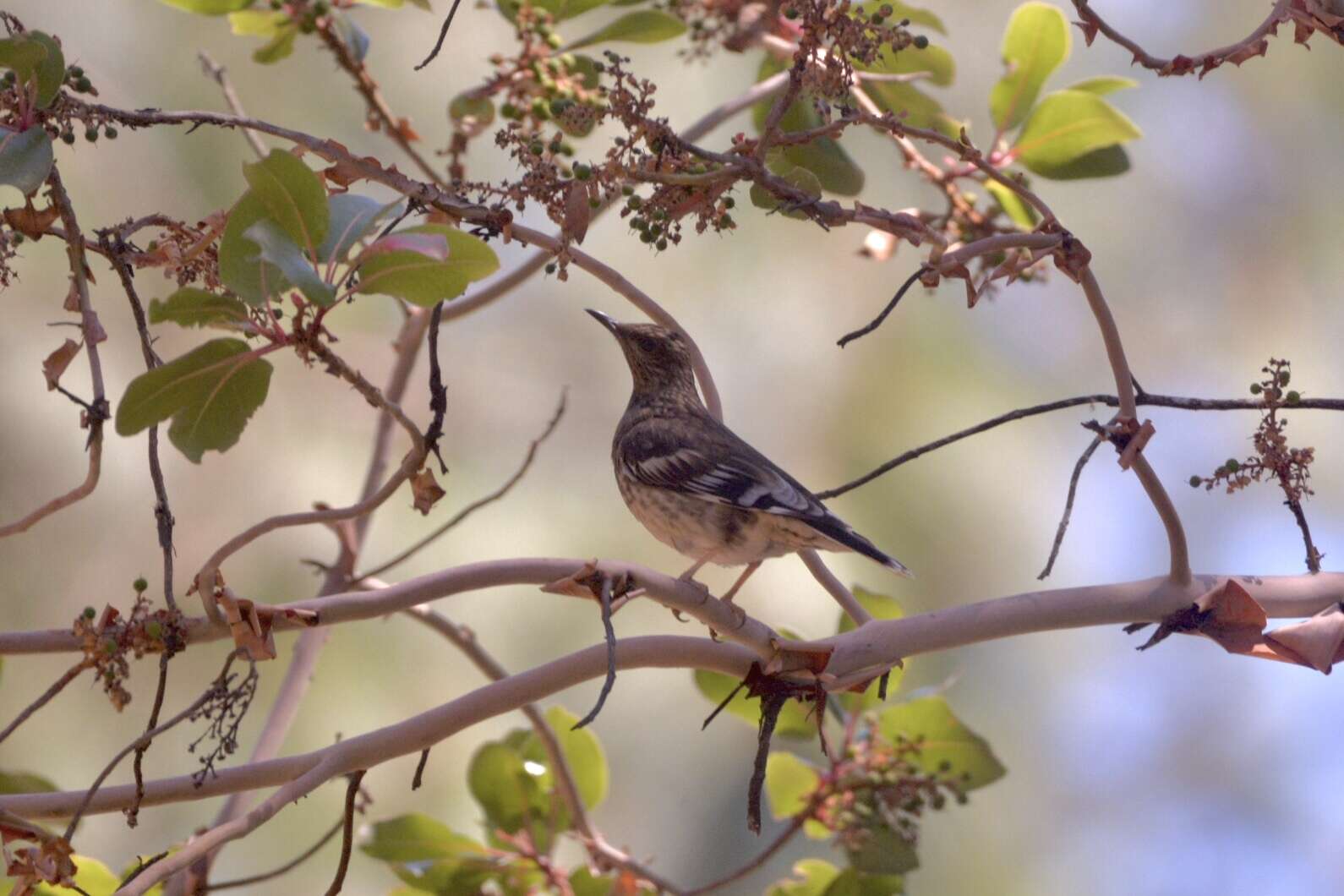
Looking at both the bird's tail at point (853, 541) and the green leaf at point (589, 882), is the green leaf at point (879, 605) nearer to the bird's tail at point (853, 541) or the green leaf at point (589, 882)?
the bird's tail at point (853, 541)

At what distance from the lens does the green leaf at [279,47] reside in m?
2.98

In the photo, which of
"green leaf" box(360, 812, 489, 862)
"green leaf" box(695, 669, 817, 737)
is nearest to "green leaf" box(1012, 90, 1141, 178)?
"green leaf" box(695, 669, 817, 737)

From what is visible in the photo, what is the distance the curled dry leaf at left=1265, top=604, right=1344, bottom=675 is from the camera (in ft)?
6.09

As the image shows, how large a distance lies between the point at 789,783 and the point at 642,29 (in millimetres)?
1650

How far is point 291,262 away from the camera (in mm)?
1731

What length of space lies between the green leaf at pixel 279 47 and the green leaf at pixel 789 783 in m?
1.89

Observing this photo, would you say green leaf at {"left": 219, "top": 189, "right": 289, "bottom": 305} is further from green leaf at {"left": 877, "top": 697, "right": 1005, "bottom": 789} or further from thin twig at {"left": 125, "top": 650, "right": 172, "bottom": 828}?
green leaf at {"left": 877, "top": 697, "right": 1005, "bottom": 789}

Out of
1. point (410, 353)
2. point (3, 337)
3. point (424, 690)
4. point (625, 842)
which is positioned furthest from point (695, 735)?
point (3, 337)

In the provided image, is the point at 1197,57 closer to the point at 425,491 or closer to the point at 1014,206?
the point at 1014,206

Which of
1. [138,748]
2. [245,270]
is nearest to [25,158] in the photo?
[245,270]

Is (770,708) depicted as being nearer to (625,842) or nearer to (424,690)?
(424,690)

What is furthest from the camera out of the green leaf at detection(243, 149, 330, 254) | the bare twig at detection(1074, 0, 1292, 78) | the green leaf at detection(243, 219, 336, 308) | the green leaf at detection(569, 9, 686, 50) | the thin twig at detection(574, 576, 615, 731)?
the green leaf at detection(569, 9, 686, 50)

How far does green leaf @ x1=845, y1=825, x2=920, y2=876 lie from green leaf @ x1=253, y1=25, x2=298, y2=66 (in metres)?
2.11

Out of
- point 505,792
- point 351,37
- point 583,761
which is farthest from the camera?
point 583,761
